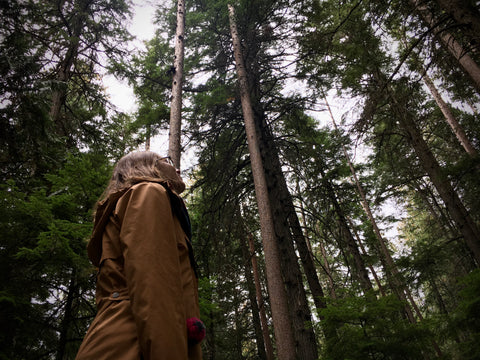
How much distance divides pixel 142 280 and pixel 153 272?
6 centimetres

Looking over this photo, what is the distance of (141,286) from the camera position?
3.98 ft

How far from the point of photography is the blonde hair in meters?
1.86

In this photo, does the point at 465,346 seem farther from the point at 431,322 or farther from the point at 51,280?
the point at 51,280

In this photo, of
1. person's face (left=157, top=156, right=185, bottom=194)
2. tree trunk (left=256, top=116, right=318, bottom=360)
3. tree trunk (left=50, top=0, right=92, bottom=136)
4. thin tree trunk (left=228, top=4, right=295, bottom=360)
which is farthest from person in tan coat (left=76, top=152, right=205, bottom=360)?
tree trunk (left=50, top=0, right=92, bottom=136)

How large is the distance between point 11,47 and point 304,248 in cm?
908

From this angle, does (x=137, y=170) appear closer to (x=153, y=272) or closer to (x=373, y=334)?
(x=153, y=272)

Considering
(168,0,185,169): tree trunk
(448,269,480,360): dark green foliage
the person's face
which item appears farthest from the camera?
(168,0,185,169): tree trunk

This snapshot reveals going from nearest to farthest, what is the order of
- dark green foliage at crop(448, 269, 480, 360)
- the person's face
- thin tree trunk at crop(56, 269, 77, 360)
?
the person's face
dark green foliage at crop(448, 269, 480, 360)
thin tree trunk at crop(56, 269, 77, 360)

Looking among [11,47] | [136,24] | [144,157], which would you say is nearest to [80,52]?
[136,24]

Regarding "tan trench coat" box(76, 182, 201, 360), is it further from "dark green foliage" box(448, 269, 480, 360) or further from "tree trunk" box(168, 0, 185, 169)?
"dark green foliage" box(448, 269, 480, 360)

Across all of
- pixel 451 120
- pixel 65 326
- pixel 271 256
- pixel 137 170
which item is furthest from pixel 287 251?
pixel 451 120

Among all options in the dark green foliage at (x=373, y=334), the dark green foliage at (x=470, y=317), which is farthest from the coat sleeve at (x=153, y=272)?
the dark green foliage at (x=470, y=317)

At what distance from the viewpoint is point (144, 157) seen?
2.06 meters

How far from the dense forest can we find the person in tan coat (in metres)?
2.66
